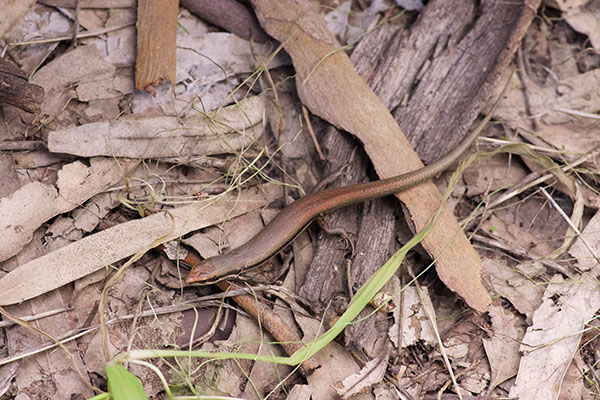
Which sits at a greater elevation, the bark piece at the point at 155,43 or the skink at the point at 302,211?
the bark piece at the point at 155,43

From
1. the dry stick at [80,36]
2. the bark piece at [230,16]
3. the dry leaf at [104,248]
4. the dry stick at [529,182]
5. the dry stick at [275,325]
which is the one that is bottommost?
the dry stick at [275,325]

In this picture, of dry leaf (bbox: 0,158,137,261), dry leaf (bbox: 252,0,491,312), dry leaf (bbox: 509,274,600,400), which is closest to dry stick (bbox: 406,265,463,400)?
dry leaf (bbox: 252,0,491,312)

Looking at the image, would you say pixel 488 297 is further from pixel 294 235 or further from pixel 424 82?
pixel 424 82

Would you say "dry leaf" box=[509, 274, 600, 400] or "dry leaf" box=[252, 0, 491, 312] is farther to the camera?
"dry leaf" box=[252, 0, 491, 312]

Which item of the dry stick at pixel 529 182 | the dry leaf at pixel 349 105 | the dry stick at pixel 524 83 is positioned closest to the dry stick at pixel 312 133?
the dry leaf at pixel 349 105

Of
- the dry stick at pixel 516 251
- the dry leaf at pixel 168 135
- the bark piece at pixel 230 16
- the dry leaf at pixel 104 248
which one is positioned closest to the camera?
the dry leaf at pixel 104 248

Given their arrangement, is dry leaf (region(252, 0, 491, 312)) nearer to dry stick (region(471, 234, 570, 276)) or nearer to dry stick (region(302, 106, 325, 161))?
dry stick (region(302, 106, 325, 161))

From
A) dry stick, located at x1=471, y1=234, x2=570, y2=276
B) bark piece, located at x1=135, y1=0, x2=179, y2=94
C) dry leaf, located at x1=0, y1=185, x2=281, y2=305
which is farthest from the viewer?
bark piece, located at x1=135, y1=0, x2=179, y2=94

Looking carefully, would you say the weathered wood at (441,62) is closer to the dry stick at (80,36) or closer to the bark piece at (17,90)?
the dry stick at (80,36)
